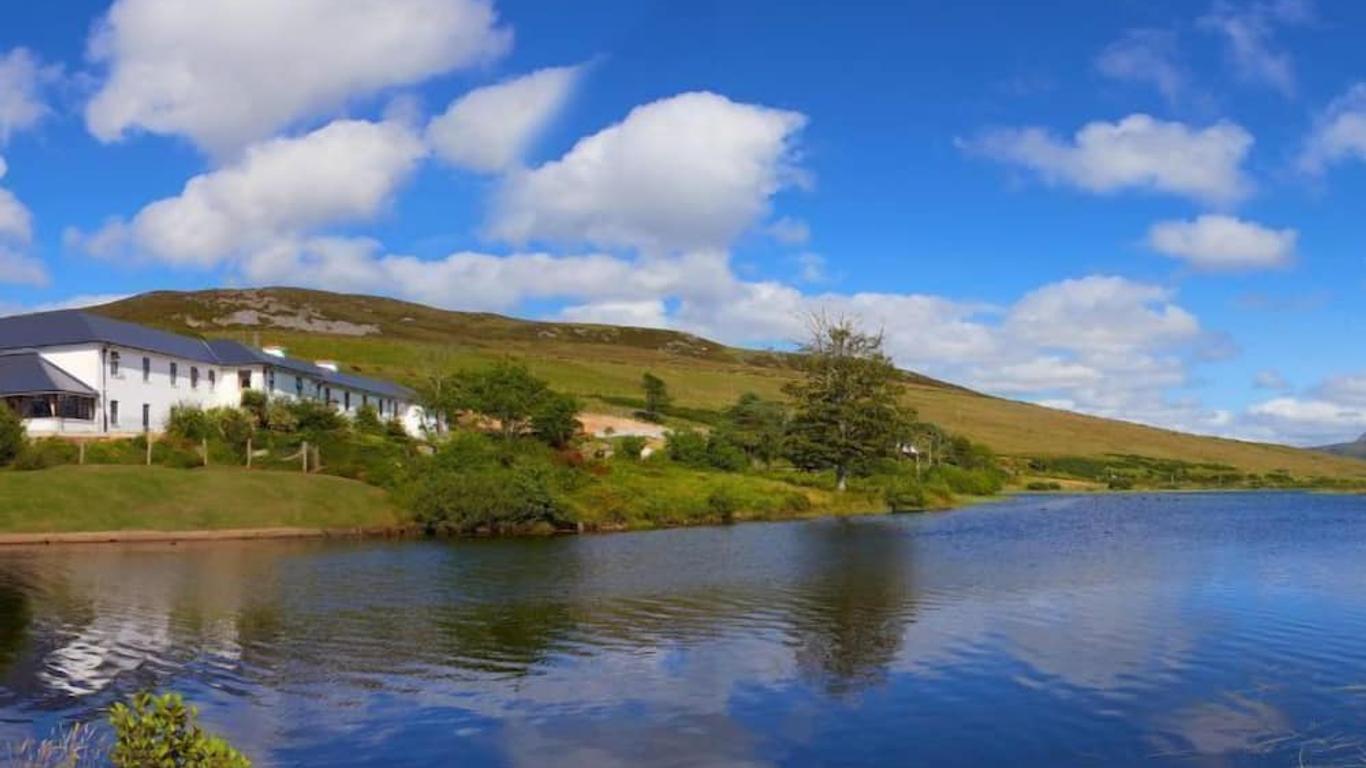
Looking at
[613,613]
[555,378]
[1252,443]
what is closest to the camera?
[613,613]

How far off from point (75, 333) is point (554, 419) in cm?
3182

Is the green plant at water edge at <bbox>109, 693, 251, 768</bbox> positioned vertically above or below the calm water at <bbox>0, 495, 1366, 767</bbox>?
above

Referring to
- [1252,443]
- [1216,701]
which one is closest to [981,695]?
[1216,701]

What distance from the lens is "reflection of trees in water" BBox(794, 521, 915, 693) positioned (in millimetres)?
21484

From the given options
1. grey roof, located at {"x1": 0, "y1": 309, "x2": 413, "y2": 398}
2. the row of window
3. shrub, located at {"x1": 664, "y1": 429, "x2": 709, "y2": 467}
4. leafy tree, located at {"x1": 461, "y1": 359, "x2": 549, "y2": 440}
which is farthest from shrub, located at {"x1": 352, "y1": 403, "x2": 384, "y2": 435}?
shrub, located at {"x1": 664, "y1": 429, "x2": 709, "y2": 467}

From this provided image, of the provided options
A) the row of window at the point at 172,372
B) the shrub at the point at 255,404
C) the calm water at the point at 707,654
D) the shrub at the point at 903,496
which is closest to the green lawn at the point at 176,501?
the calm water at the point at 707,654

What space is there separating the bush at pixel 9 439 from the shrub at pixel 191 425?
35.8ft

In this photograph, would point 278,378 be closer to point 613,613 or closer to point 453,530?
point 453,530

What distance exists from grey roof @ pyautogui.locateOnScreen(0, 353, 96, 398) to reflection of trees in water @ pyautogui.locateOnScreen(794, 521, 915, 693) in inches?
1795

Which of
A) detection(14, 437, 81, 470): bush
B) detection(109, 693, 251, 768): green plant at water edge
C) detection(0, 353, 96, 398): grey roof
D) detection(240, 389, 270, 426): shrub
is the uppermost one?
detection(0, 353, 96, 398): grey roof

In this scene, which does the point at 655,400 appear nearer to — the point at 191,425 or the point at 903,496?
the point at 903,496

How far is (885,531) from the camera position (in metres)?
59.0

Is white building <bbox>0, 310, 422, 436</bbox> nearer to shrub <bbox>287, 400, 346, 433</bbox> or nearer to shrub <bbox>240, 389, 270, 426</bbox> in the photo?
shrub <bbox>240, 389, 270, 426</bbox>

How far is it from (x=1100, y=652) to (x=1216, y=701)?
4.39 meters
